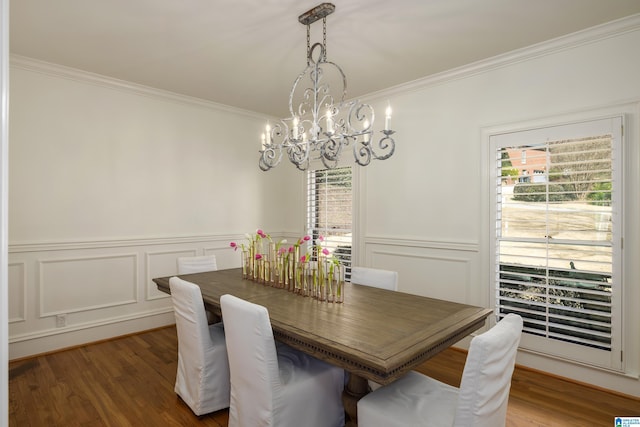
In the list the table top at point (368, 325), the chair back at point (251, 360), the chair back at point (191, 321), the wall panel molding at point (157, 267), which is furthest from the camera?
the wall panel molding at point (157, 267)

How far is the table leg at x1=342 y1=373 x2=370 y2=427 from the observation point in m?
1.81

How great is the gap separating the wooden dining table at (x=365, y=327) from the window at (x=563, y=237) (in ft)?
3.92

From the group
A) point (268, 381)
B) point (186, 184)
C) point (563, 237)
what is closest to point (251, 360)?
point (268, 381)

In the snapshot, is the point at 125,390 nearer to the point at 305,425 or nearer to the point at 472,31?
the point at 305,425

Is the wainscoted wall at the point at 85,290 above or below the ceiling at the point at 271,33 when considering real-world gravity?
below

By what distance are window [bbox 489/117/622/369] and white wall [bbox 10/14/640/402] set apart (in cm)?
13

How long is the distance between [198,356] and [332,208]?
9.10ft

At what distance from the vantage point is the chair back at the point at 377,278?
106 inches

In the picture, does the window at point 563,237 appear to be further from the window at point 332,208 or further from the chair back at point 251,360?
the chair back at point 251,360

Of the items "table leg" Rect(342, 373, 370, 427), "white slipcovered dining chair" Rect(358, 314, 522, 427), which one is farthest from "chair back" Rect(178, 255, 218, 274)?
"white slipcovered dining chair" Rect(358, 314, 522, 427)

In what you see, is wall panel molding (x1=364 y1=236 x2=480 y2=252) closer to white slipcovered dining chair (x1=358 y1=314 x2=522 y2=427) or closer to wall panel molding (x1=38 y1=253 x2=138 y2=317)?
white slipcovered dining chair (x1=358 y1=314 x2=522 y2=427)

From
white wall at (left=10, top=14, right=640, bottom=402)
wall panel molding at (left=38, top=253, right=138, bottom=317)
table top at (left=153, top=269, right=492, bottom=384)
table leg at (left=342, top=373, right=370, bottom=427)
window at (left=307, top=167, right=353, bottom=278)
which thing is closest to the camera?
table top at (left=153, top=269, right=492, bottom=384)

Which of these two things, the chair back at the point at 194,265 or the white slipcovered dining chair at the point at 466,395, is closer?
the white slipcovered dining chair at the point at 466,395

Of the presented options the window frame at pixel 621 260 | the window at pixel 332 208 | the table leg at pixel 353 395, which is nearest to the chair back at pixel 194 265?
the window at pixel 332 208
